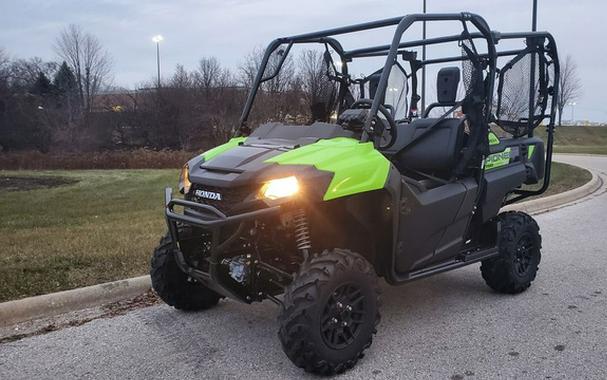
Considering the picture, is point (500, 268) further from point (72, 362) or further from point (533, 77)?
point (72, 362)

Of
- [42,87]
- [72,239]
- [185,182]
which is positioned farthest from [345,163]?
[42,87]

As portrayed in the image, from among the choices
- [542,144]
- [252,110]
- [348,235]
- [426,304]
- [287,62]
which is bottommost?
[426,304]

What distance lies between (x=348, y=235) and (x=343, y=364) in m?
0.91

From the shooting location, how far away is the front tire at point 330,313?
3455 millimetres

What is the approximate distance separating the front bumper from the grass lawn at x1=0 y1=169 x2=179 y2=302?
1636 millimetres

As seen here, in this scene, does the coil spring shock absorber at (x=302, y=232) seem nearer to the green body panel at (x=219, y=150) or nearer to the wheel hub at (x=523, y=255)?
the green body panel at (x=219, y=150)

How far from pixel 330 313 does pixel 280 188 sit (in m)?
0.81

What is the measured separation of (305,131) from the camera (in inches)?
169

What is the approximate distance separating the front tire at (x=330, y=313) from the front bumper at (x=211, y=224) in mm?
447

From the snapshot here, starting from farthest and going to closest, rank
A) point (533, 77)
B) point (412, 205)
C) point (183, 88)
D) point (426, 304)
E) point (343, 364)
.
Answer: point (183, 88) < point (533, 77) < point (426, 304) < point (412, 205) < point (343, 364)

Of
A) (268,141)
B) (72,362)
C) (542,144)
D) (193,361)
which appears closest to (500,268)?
(542,144)

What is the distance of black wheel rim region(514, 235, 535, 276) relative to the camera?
5.18m

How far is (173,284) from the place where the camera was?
4566mm

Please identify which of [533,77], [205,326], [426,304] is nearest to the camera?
[205,326]
